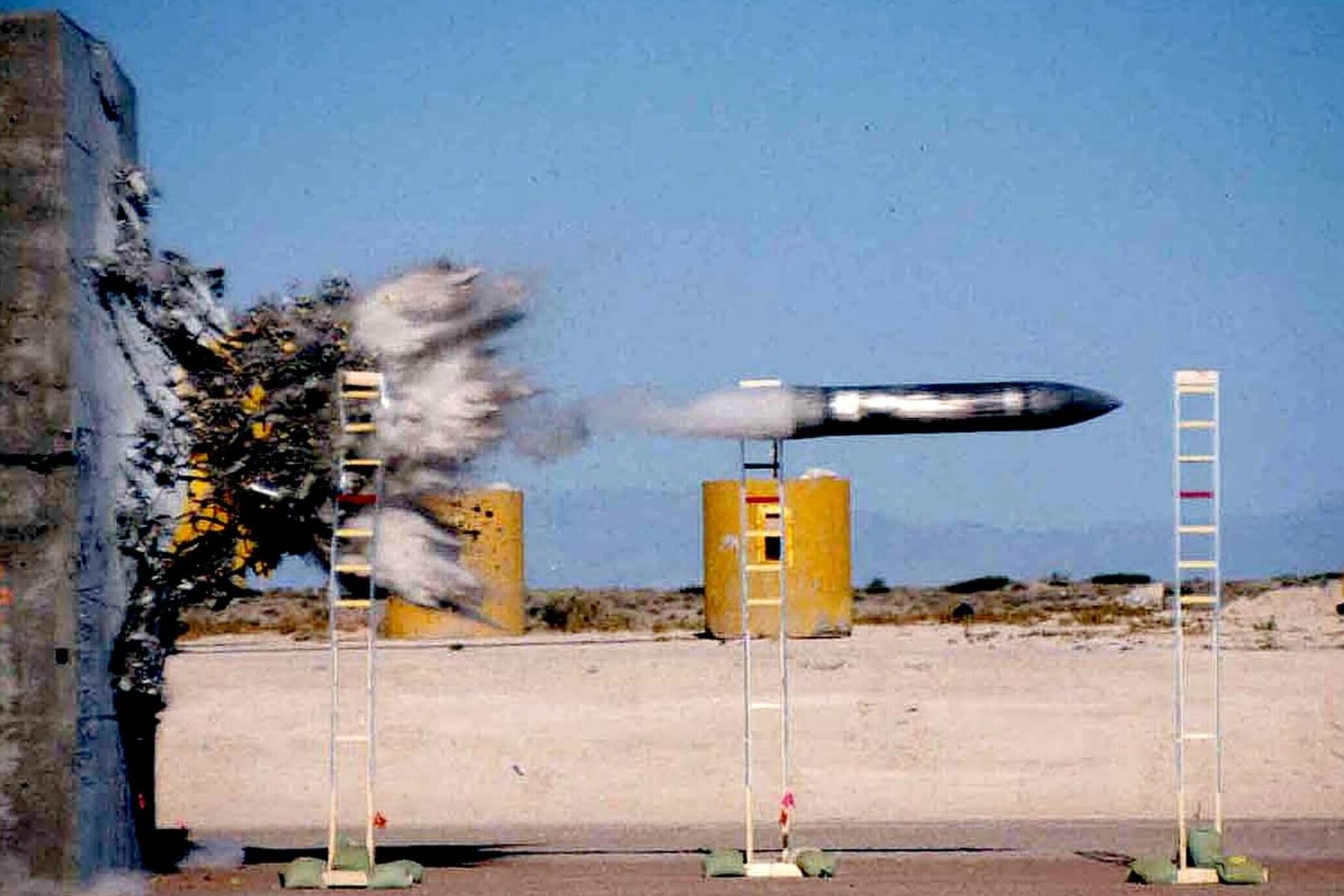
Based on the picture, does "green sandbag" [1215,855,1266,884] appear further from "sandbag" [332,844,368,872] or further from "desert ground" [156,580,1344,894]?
"sandbag" [332,844,368,872]

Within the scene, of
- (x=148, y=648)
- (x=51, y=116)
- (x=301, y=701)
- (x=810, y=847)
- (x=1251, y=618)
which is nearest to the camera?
(x=51, y=116)

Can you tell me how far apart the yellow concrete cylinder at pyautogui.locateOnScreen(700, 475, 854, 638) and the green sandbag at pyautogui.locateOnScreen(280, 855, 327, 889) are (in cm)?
1573

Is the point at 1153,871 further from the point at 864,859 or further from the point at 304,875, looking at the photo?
the point at 304,875

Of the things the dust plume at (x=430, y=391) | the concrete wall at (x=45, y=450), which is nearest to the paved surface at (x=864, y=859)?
the concrete wall at (x=45, y=450)

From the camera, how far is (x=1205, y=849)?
16.4 metres

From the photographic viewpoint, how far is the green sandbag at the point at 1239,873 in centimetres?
1603

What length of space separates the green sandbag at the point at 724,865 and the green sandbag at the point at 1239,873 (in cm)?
357

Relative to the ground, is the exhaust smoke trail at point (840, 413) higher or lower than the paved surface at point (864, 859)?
higher

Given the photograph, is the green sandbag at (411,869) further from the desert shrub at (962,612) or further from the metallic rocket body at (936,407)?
the desert shrub at (962,612)

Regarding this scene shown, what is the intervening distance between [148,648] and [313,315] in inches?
109

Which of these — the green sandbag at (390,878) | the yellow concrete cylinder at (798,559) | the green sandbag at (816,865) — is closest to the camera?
the green sandbag at (390,878)

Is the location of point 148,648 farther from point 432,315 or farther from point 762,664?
point 762,664

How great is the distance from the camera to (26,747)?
47.9 ft

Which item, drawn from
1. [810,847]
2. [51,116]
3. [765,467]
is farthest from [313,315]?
[810,847]
